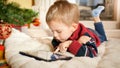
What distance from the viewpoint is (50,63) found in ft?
3.15

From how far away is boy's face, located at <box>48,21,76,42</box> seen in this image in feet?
3.89

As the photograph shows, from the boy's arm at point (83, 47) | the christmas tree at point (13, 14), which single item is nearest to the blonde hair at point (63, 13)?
the boy's arm at point (83, 47)

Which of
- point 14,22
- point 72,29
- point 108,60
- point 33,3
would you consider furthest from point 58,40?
point 33,3

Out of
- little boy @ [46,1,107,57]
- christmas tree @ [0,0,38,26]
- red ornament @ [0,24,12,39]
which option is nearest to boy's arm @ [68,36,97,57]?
little boy @ [46,1,107,57]

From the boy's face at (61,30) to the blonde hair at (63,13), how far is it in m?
0.02

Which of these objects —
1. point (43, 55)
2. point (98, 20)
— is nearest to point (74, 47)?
point (43, 55)

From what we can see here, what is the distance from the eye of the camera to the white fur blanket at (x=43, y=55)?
940 mm

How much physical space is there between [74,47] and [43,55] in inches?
6.5

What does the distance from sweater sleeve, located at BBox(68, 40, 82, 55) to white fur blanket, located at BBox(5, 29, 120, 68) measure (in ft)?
0.33

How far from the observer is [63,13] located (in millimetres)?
1199

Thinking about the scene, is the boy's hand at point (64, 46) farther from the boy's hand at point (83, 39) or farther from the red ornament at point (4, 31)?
the red ornament at point (4, 31)

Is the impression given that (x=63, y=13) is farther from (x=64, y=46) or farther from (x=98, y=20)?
(x=98, y=20)

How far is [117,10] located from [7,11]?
43.3 inches

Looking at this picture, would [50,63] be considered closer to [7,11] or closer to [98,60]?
[98,60]
